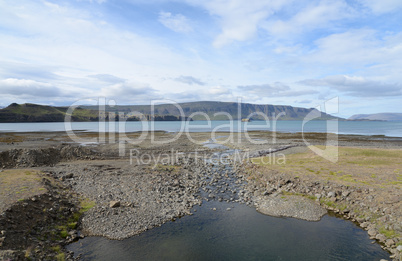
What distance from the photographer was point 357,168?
35.2 m

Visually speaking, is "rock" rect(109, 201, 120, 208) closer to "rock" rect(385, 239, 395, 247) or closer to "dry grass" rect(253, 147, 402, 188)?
"rock" rect(385, 239, 395, 247)

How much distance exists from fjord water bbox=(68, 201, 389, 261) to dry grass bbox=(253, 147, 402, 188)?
1095 cm

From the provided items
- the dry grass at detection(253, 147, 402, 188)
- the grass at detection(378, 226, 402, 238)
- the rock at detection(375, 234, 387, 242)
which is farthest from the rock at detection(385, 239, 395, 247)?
the dry grass at detection(253, 147, 402, 188)

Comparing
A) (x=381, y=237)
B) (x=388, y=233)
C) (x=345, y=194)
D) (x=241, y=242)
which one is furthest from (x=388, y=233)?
(x=241, y=242)

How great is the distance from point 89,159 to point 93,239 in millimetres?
34538

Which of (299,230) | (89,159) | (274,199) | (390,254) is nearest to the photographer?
(390,254)

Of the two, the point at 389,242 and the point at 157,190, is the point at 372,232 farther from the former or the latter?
the point at 157,190

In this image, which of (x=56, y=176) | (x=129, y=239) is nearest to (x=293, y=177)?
(x=129, y=239)

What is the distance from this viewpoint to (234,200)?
26109mm

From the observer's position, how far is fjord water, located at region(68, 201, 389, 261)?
51.7 feet

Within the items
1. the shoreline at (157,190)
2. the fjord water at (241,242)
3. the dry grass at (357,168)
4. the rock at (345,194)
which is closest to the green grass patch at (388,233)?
the shoreline at (157,190)

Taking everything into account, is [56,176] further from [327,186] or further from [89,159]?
[327,186]

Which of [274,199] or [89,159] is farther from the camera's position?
[89,159]

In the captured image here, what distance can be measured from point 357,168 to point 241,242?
2895cm
